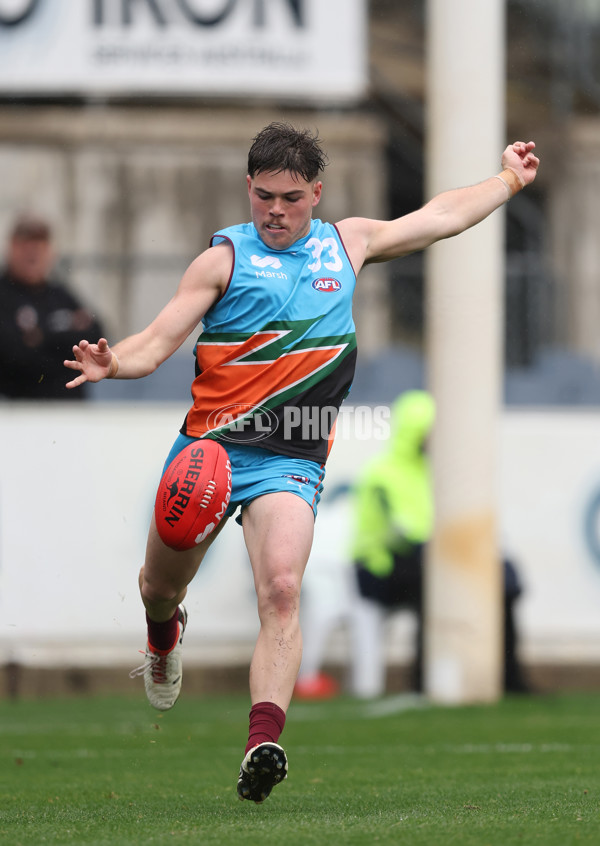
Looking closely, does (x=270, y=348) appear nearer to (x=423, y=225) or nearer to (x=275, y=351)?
(x=275, y=351)

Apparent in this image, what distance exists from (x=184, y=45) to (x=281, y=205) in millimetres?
→ 8805

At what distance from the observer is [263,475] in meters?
5.79

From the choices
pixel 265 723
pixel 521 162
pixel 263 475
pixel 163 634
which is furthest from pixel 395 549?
pixel 265 723

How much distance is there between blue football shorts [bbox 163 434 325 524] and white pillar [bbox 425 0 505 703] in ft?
20.4

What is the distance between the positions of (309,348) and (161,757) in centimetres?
332

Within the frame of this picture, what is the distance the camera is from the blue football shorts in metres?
5.77

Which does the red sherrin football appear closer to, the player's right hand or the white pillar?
the player's right hand

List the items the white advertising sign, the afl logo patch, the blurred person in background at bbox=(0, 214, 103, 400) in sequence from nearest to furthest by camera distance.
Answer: the afl logo patch < the blurred person in background at bbox=(0, 214, 103, 400) < the white advertising sign

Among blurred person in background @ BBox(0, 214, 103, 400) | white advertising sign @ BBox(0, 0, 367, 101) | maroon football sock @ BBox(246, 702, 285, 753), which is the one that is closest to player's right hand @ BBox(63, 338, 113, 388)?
maroon football sock @ BBox(246, 702, 285, 753)

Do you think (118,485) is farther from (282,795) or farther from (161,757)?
(282,795)

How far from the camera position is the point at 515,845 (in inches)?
184

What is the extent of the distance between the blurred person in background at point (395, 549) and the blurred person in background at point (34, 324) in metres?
2.54

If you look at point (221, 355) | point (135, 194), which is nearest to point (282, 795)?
point (221, 355)

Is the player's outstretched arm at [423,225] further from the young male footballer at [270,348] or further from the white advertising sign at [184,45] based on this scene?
the white advertising sign at [184,45]
